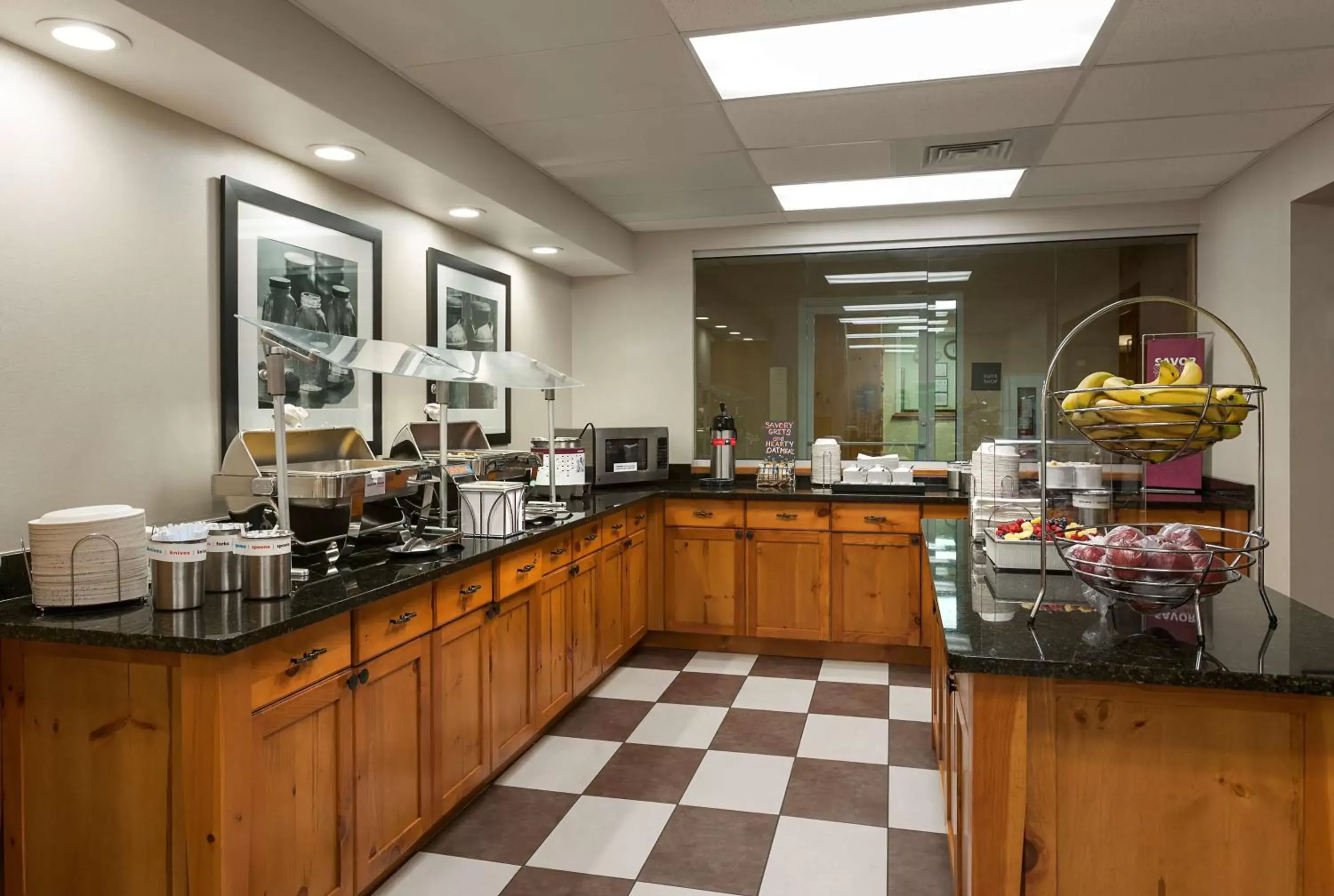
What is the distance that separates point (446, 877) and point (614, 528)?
1964 millimetres

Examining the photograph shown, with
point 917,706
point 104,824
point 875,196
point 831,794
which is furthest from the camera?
point 875,196

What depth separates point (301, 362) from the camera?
3008 mm

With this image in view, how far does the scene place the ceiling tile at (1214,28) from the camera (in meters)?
2.43

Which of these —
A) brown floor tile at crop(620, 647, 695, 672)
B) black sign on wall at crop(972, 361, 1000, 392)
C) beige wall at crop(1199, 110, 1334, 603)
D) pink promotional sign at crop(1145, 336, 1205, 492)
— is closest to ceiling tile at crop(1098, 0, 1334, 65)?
beige wall at crop(1199, 110, 1334, 603)

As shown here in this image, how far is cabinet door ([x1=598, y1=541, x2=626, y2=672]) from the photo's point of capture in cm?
402

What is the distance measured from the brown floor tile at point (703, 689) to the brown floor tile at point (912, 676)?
77cm

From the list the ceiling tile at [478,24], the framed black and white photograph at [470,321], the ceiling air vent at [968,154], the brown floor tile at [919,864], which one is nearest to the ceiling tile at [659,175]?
the framed black and white photograph at [470,321]

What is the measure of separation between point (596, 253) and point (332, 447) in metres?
2.24

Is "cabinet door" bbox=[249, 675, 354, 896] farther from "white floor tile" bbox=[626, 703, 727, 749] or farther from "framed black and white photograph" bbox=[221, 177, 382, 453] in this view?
"white floor tile" bbox=[626, 703, 727, 749]

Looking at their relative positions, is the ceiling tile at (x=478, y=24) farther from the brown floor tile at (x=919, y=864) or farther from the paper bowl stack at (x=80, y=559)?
→ the brown floor tile at (x=919, y=864)

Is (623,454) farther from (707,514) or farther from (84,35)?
(84,35)

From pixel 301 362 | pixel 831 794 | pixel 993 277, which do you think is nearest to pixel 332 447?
pixel 301 362

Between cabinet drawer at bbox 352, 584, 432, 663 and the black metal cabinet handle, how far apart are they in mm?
139

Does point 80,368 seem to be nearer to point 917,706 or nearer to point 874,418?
point 917,706
